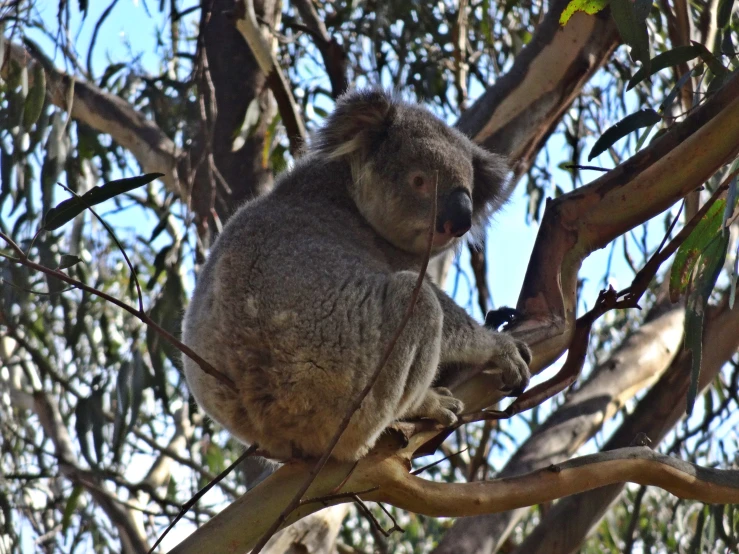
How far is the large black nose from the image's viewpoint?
2213 millimetres

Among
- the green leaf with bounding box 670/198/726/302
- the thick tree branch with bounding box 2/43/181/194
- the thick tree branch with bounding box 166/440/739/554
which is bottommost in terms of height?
the thick tree branch with bounding box 166/440/739/554

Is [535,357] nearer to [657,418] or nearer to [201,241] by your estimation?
[657,418]

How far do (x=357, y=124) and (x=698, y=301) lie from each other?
3.41 ft

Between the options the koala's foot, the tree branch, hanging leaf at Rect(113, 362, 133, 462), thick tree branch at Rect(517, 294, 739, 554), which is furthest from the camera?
the tree branch

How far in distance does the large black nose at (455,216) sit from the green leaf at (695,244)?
518 millimetres

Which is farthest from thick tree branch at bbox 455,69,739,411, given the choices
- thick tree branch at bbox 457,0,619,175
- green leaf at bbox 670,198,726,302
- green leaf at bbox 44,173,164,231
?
thick tree branch at bbox 457,0,619,175

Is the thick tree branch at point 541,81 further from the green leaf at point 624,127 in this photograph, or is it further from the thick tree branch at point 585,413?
the green leaf at point 624,127

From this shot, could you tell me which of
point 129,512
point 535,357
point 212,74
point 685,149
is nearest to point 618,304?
point 535,357

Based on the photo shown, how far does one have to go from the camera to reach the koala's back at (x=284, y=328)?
1.82 m

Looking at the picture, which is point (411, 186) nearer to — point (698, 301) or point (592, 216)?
point (592, 216)

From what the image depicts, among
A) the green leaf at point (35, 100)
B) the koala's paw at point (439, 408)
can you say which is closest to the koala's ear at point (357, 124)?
the koala's paw at point (439, 408)

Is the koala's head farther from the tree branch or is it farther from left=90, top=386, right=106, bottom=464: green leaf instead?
left=90, top=386, right=106, bottom=464: green leaf

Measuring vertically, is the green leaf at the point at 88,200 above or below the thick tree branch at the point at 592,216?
above

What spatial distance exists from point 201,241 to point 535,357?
172 centimetres
